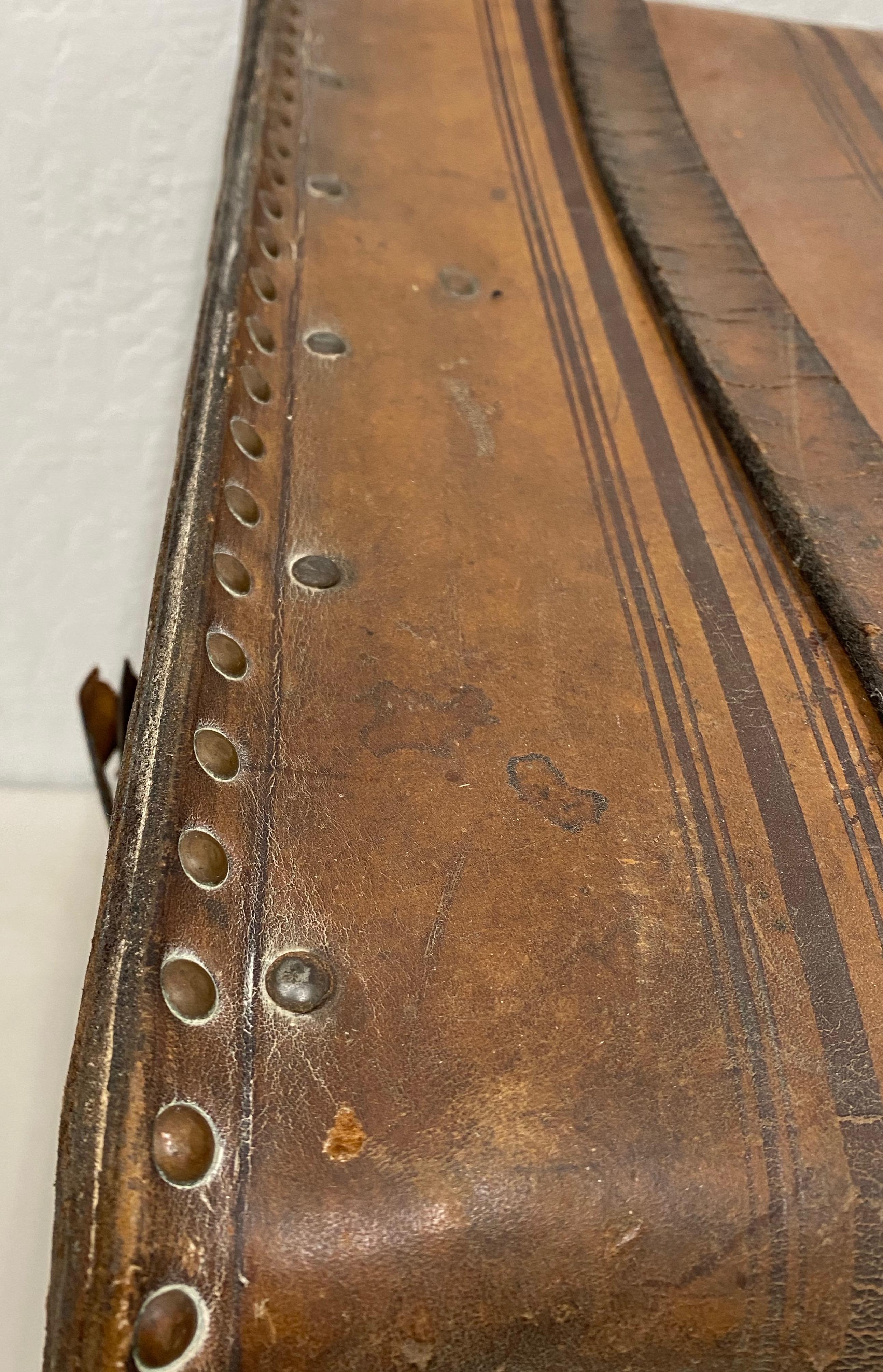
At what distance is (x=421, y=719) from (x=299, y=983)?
0.14 meters

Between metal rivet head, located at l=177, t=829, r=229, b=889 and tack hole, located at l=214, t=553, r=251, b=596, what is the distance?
14cm

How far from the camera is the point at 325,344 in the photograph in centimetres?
68

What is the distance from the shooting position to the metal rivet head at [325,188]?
780 millimetres

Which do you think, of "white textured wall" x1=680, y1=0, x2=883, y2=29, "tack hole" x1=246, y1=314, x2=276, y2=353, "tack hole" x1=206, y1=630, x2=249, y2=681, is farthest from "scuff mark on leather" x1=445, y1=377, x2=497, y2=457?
"white textured wall" x1=680, y1=0, x2=883, y2=29

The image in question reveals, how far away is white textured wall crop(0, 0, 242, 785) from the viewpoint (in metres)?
Result: 1.08

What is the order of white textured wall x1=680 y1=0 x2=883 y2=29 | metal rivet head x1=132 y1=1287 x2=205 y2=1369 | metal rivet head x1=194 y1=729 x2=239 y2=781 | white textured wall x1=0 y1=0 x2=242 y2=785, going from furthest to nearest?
white textured wall x1=680 y1=0 x2=883 y2=29, white textured wall x1=0 y1=0 x2=242 y2=785, metal rivet head x1=194 y1=729 x2=239 y2=781, metal rivet head x1=132 y1=1287 x2=205 y2=1369

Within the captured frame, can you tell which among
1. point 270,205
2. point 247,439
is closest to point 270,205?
point 270,205

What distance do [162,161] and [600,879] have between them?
100 cm

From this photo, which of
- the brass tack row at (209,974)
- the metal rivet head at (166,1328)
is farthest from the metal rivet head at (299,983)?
the metal rivet head at (166,1328)

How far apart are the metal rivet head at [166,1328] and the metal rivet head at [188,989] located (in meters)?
0.09

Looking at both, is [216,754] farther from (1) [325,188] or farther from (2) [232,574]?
(1) [325,188]

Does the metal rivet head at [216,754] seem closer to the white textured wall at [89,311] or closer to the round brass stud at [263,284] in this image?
the round brass stud at [263,284]

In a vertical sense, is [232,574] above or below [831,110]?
below

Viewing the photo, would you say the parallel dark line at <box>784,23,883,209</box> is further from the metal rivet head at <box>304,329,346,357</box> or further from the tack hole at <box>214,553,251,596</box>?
the tack hole at <box>214,553,251,596</box>
